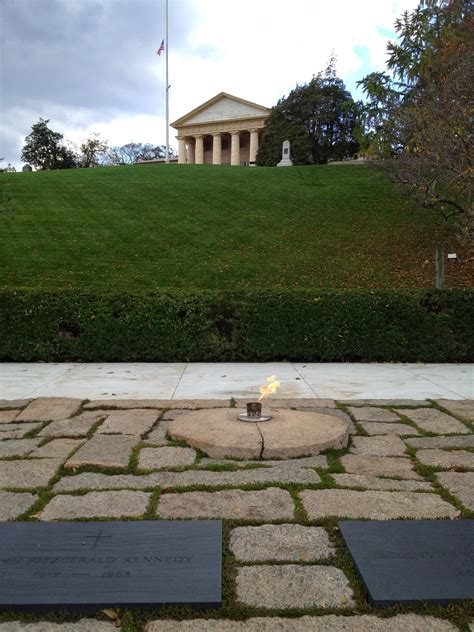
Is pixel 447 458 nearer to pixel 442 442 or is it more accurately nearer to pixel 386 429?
pixel 442 442

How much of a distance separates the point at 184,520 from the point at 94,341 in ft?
19.4

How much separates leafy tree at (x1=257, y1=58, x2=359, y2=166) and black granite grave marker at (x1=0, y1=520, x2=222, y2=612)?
44.4 metres

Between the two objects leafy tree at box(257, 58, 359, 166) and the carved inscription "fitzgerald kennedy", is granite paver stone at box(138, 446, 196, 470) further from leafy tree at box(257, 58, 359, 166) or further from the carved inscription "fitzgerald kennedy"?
leafy tree at box(257, 58, 359, 166)

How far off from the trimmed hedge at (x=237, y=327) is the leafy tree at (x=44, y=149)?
188ft

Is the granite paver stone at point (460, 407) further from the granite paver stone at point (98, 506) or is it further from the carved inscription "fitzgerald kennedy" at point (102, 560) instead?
the carved inscription "fitzgerald kennedy" at point (102, 560)

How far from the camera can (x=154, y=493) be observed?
3.19 meters

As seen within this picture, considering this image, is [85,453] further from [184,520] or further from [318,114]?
[318,114]

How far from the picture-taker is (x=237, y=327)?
837 cm

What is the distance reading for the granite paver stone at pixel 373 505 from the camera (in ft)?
9.46

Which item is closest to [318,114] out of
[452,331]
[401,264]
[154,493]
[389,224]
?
[389,224]

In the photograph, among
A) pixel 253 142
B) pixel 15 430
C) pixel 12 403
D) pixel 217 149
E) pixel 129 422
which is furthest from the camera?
pixel 217 149

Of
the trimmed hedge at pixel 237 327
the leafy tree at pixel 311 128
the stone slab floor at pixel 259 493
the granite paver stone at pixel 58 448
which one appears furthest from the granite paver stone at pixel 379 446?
the leafy tree at pixel 311 128

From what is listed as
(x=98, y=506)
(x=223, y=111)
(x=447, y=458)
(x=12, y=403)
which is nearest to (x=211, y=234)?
(x=12, y=403)

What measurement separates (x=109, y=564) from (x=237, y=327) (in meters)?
6.17
